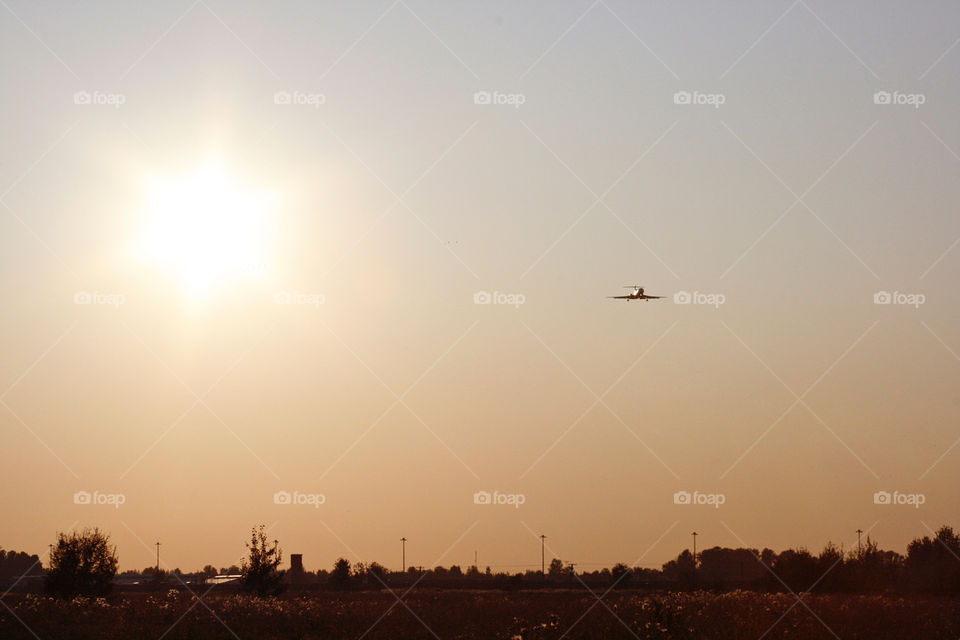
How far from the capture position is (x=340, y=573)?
102 meters

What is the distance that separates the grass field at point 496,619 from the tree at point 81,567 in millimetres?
12541

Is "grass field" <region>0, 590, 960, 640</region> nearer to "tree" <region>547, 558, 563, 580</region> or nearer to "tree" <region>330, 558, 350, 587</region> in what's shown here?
"tree" <region>330, 558, 350, 587</region>

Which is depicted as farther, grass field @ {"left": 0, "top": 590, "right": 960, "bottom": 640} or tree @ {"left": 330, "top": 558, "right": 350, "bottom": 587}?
tree @ {"left": 330, "top": 558, "right": 350, "bottom": 587}

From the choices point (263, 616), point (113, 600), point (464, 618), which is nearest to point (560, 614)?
point (464, 618)

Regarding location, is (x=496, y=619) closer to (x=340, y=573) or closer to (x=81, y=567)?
(x=81, y=567)

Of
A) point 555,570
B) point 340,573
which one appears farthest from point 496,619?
point 555,570

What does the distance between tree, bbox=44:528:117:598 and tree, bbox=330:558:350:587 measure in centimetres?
3743

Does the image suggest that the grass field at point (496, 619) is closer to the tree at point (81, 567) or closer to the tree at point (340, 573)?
the tree at point (81, 567)

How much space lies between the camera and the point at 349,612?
160ft

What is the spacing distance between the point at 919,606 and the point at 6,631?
38513 millimetres

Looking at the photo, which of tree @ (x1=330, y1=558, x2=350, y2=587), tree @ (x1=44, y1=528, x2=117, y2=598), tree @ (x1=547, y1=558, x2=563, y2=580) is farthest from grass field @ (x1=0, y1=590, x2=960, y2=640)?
tree @ (x1=547, y1=558, x2=563, y2=580)

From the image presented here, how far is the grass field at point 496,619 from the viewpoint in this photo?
40.9m

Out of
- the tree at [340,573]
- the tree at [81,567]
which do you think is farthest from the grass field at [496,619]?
the tree at [340,573]

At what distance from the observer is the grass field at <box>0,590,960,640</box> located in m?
40.9
